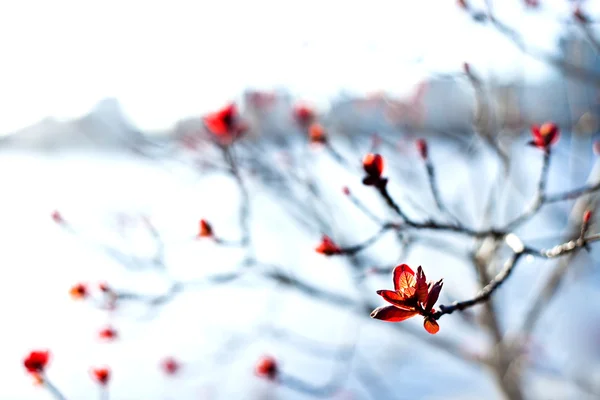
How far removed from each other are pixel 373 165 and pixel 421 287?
1.08 ft

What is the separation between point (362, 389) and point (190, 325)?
166cm

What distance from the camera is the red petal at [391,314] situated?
0.88 meters

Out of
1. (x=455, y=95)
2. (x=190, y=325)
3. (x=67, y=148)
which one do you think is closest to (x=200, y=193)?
(x=190, y=325)

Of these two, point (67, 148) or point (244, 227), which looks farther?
point (67, 148)

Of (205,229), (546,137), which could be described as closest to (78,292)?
(205,229)

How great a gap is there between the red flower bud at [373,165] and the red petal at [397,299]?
1.06 feet

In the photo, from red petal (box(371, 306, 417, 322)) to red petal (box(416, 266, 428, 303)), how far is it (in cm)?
3

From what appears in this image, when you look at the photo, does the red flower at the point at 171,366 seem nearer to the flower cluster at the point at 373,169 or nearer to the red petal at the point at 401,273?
the flower cluster at the point at 373,169

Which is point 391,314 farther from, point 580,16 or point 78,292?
point 580,16

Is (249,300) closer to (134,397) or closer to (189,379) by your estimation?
(189,379)

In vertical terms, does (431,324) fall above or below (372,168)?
below

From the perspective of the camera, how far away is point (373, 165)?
3.74 feet

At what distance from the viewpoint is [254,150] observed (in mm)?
2811

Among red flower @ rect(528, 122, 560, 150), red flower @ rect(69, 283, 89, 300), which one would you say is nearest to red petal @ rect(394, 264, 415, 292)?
red flower @ rect(528, 122, 560, 150)
